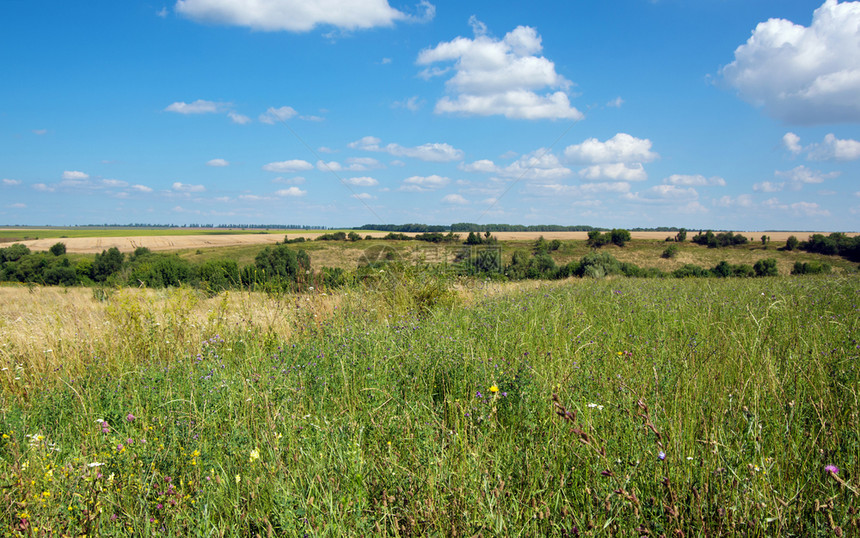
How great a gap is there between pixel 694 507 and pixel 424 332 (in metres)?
3.17

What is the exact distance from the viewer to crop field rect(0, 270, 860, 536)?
1.65 metres

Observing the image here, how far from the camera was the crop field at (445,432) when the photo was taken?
165cm

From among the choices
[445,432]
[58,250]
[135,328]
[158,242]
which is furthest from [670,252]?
[58,250]

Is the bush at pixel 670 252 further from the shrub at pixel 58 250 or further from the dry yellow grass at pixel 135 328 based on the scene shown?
the shrub at pixel 58 250

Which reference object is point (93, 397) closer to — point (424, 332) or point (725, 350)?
point (424, 332)

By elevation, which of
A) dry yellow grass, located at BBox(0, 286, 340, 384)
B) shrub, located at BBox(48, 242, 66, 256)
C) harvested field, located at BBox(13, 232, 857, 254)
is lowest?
dry yellow grass, located at BBox(0, 286, 340, 384)

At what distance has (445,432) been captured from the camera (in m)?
2.36

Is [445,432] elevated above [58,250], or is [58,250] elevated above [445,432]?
[58,250]

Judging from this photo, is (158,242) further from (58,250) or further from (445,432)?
(445,432)

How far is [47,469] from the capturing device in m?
2.14

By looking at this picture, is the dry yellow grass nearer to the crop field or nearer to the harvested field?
the crop field

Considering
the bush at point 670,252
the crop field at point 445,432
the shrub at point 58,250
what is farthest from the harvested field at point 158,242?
the crop field at point 445,432

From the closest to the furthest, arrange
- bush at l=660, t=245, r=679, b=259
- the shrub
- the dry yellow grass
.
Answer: the dry yellow grass, the shrub, bush at l=660, t=245, r=679, b=259

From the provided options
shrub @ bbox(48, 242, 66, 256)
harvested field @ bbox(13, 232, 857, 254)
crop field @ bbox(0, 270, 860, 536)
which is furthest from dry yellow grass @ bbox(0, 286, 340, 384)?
shrub @ bbox(48, 242, 66, 256)
